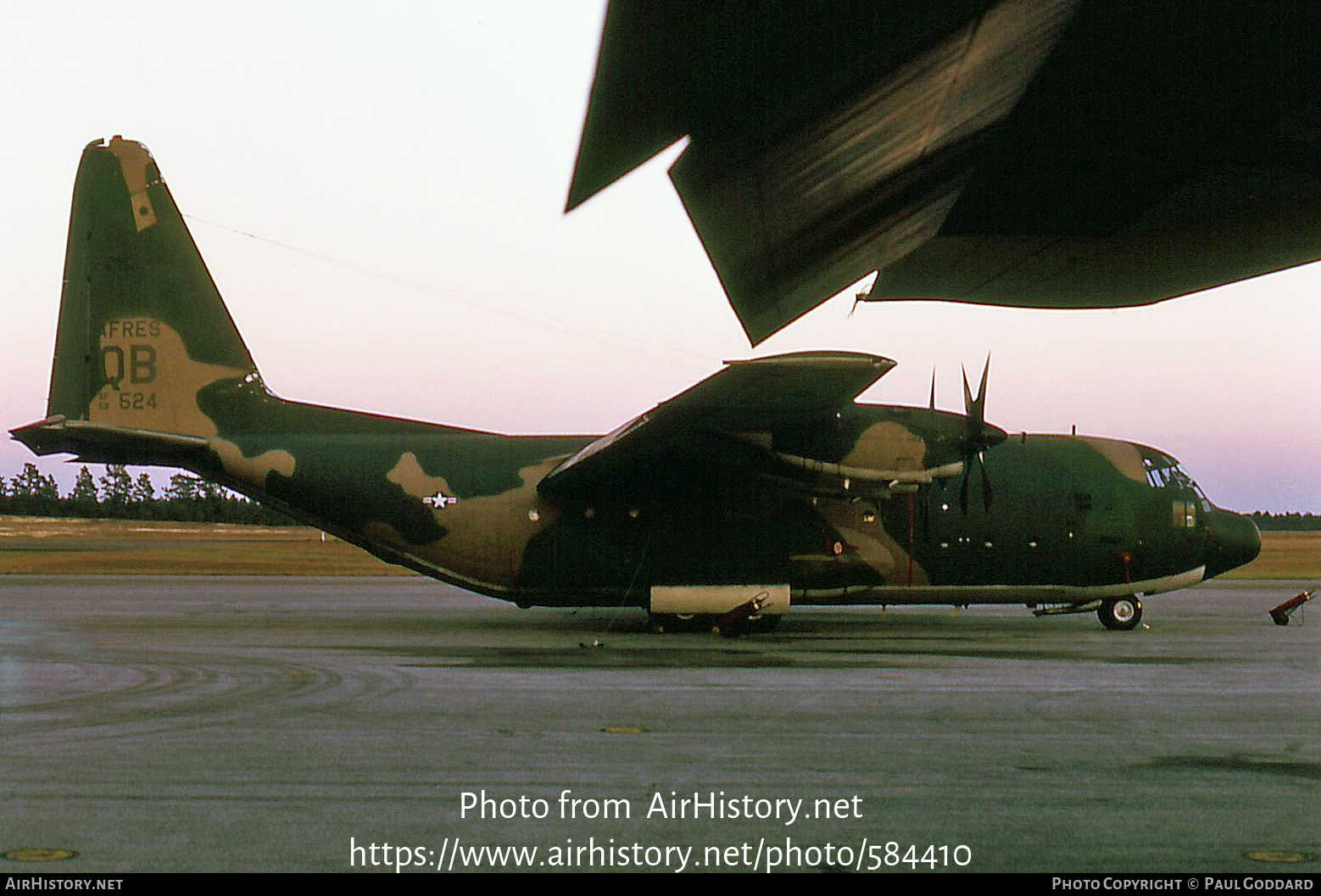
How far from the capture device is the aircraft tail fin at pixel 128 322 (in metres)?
23.1

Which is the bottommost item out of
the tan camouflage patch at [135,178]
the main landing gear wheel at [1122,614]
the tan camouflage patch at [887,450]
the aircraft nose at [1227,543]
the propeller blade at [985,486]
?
the main landing gear wheel at [1122,614]

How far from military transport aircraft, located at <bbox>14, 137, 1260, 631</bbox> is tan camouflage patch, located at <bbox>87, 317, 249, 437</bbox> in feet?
0.13

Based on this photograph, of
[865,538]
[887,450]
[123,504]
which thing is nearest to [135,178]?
[887,450]

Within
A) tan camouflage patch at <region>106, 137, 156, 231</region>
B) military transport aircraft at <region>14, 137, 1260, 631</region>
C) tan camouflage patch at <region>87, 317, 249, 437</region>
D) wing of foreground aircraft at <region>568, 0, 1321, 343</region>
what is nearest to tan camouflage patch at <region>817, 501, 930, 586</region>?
military transport aircraft at <region>14, 137, 1260, 631</region>

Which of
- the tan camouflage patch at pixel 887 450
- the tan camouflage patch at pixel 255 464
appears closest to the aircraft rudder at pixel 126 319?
the tan camouflage patch at pixel 255 464

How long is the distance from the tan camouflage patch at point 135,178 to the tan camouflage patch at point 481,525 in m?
7.63

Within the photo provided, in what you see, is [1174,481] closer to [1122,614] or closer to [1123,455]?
[1123,455]

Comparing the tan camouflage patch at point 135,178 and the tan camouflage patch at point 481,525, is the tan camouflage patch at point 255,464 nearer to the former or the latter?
the tan camouflage patch at point 481,525

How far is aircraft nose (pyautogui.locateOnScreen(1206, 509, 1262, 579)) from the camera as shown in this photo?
23344 millimetres

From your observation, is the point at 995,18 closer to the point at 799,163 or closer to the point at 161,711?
the point at 799,163

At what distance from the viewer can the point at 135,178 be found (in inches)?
925

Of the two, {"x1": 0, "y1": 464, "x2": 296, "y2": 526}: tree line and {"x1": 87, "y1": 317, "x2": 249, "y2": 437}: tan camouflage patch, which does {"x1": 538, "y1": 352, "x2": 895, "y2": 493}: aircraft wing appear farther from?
{"x1": 0, "y1": 464, "x2": 296, "y2": 526}: tree line

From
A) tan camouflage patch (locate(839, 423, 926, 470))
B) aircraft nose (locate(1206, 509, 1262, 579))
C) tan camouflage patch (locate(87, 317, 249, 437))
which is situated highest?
tan camouflage patch (locate(87, 317, 249, 437))
